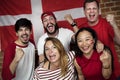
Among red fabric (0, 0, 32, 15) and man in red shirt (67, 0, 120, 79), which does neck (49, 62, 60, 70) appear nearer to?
man in red shirt (67, 0, 120, 79)

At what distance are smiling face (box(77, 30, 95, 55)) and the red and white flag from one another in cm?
133

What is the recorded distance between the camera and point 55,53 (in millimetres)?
2646

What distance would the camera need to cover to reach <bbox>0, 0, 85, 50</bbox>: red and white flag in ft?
13.0

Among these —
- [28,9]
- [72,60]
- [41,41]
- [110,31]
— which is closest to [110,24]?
[110,31]

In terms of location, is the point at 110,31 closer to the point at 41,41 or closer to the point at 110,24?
the point at 110,24

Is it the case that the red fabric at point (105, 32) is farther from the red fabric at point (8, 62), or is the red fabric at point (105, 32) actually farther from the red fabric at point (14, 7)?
the red fabric at point (14, 7)

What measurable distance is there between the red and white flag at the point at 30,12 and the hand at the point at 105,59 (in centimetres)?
148

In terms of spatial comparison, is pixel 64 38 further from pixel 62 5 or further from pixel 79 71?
pixel 62 5

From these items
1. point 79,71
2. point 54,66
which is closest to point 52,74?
point 54,66

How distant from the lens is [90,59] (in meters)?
2.60

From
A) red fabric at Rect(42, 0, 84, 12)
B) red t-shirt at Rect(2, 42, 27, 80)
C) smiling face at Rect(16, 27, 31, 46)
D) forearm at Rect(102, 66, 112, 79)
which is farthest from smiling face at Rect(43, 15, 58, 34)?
forearm at Rect(102, 66, 112, 79)

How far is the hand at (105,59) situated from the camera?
8.16 ft

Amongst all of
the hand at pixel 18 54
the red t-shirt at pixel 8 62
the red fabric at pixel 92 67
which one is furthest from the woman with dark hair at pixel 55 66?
the red t-shirt at pixel 8 62

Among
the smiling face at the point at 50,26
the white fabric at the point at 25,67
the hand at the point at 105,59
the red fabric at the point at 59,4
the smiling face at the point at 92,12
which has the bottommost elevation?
the white fabric at the point at 25,67
